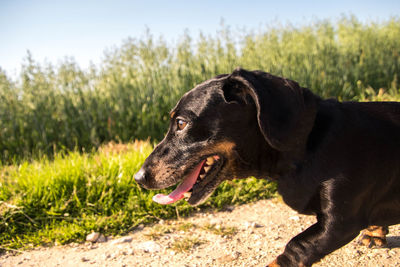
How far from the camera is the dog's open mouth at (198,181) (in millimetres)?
2531

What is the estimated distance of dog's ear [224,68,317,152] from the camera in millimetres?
2182

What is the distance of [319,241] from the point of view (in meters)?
2.17

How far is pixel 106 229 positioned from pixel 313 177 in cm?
230

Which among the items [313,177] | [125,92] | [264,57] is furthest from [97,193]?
[264,57]

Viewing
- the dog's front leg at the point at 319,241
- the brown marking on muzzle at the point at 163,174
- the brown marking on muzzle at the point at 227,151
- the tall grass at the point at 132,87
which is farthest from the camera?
the tall grass at the point at 132,87

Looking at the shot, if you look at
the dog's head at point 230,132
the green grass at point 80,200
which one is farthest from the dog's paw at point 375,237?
the green grass at point 80,200

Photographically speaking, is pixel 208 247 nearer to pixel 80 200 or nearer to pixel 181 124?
pixel 181 124

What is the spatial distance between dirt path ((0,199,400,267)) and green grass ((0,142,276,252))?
0.53 ft

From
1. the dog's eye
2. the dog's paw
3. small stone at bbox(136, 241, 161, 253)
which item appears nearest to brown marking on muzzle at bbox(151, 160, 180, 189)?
the dog's eye

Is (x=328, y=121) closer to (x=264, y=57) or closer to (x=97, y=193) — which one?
(x=97, y=193)

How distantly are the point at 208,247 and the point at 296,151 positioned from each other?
144cm

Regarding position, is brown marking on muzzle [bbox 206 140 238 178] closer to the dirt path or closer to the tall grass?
the dirt path

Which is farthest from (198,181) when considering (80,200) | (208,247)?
(80,200)

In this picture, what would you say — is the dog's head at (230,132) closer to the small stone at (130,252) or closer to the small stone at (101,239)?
the small stone at (130,252)
